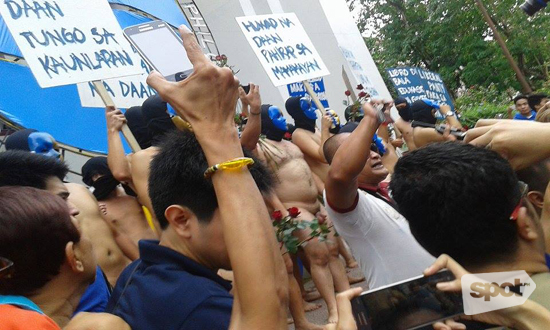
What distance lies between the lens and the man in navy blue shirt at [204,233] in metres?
1.55

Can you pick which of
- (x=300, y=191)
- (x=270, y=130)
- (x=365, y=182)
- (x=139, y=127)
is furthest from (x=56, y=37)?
(x=365, y=182)

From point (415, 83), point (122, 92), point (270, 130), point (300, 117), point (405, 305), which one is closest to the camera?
point (405, 305)

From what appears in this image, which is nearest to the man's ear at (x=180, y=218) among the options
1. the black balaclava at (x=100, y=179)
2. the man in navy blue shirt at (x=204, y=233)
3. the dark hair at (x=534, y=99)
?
the man in navy blue shirt at (x=204, y=233)

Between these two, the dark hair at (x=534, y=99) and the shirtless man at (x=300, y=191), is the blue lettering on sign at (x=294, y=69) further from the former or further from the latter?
the dark hair at (x=534, y=99)

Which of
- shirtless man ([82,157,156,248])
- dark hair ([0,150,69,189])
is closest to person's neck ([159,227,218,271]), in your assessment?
dark hair ([0,150,69,189])

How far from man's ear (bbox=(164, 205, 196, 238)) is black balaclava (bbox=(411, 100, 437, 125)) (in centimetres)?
716

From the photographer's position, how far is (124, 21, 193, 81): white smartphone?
5844 millimetres

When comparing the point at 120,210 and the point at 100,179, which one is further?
the point at 100,179

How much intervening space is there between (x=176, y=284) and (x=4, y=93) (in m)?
6.99

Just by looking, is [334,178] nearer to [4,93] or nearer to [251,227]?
[251,227]

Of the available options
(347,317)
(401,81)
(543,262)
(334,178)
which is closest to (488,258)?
(543,262)

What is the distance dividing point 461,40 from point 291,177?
1031 inches

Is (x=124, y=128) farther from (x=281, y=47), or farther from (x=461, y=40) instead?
(x=461, y=40)

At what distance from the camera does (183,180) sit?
186cm
